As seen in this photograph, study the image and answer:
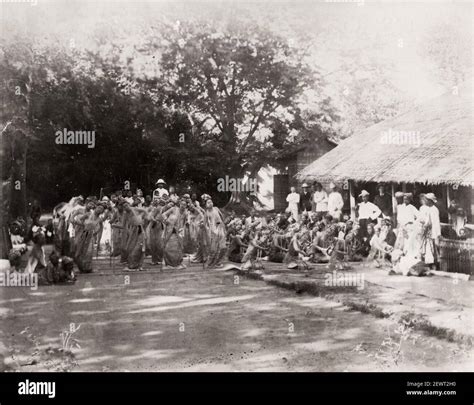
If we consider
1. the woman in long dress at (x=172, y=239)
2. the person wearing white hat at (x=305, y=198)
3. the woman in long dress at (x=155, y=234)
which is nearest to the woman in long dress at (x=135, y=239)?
the woman in long dress at (x=155, y=234)

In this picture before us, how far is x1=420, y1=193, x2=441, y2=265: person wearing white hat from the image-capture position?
9.92 m

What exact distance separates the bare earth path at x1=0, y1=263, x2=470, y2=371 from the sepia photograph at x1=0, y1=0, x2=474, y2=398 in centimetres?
3

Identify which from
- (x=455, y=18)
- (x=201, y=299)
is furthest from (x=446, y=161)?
(x=201, y=299)

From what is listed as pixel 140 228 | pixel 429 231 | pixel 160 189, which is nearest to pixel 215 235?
pixel 140 228

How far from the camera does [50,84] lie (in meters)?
9.72

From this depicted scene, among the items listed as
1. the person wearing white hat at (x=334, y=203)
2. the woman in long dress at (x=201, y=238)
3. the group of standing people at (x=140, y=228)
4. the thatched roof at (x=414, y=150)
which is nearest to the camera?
the thatched roof at (x=414, y=150)

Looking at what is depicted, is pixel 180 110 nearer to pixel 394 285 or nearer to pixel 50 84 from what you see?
pixel 50 84

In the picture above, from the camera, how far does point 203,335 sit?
7.05 metres

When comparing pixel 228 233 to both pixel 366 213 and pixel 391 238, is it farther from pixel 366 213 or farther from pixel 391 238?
pixel 391 238

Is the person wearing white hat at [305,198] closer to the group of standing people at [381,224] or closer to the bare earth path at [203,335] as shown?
the group of standing people at [381,224]

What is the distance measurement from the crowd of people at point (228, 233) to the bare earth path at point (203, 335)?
→ 72.3 inches

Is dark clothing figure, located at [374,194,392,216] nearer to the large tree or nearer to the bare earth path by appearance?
the large tree

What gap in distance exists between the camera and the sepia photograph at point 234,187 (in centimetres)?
694

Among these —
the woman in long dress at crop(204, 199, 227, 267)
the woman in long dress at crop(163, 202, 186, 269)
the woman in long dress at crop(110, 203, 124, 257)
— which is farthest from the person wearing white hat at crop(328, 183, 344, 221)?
the woman in long dress at crop(110, 203, 124, 257)
